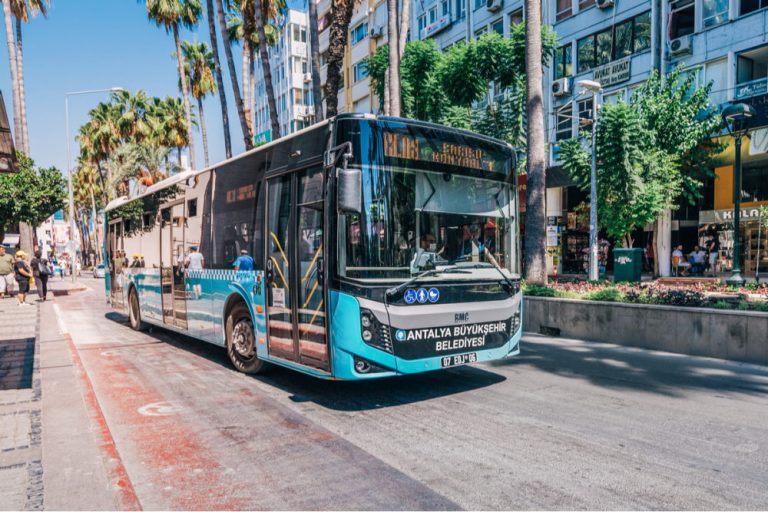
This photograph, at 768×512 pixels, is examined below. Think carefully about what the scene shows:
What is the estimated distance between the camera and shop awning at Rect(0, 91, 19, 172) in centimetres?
633

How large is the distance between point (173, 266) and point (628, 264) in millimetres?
12457

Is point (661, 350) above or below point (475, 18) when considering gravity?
below

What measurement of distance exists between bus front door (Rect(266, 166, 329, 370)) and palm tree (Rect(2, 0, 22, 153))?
26.9 meters

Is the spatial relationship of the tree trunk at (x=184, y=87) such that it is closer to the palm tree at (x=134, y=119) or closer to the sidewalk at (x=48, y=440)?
the palm tree at (x=134, y=119)

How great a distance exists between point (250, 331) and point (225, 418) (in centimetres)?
202

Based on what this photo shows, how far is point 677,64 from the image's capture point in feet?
76.4

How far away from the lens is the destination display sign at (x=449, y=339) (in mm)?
5625

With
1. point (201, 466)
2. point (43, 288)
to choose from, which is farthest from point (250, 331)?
point (43, 288)

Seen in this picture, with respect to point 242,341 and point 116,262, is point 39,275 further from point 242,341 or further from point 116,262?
point 242,341

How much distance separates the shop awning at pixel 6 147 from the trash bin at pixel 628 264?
1459cm

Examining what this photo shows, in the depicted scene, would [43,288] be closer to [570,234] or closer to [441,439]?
[441,439]

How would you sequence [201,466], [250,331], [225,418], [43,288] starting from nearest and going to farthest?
[201,466]
[225,418]
[250,331]
[43,288]

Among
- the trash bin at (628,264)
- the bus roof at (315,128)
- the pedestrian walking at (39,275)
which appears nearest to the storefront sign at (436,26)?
the trash bin at (628,264)

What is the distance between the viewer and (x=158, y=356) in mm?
9211
